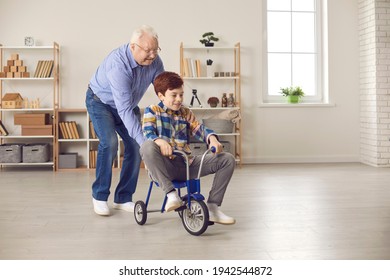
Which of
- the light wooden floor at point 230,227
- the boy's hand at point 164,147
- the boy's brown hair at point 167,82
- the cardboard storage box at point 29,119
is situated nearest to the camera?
the light wooden floor at point 230,227

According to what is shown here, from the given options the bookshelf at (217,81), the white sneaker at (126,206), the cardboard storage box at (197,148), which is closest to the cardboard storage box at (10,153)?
the cardboard storage box at (197,148)

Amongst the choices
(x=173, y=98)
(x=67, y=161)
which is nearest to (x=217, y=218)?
(x=173, y=98)

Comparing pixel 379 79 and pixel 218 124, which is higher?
pixel 379 79

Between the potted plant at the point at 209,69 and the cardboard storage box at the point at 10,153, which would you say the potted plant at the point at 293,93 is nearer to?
the potted plant at the point at 209,69

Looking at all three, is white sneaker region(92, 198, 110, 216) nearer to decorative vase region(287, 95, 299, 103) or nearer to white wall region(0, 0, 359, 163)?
white wall region(0, 0, 359, 163)

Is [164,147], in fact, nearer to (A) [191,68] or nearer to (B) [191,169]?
(B) [191,169]

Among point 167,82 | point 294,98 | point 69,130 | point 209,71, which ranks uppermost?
point 209,71

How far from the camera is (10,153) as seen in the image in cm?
620

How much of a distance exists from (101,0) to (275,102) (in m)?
2.61

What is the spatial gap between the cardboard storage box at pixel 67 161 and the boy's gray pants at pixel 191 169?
3.62m

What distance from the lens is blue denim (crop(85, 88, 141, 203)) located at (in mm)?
3449

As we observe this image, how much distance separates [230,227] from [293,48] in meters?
4.48

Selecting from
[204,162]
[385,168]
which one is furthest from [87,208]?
[385,168]

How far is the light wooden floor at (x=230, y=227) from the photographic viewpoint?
2.59 meters
